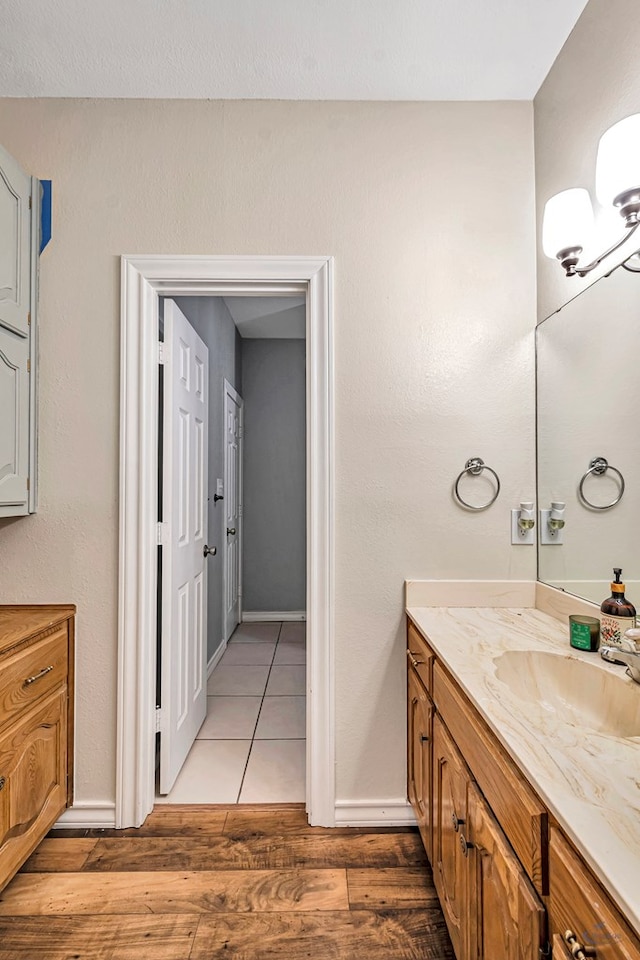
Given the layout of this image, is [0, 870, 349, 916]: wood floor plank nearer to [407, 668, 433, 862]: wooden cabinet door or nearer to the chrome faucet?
[407, 668, 433, 862]: wooden cabinet door

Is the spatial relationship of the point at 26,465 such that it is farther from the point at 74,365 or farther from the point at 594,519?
the point at 594,519

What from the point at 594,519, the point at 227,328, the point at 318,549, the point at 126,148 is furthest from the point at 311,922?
the point at 227,328

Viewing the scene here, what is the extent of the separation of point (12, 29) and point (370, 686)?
254cm

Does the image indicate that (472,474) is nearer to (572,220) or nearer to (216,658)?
(572,220)

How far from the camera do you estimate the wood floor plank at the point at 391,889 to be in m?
1.54

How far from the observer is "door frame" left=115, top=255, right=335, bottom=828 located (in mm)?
1891

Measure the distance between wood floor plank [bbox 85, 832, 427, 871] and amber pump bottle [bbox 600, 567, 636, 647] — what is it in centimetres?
104

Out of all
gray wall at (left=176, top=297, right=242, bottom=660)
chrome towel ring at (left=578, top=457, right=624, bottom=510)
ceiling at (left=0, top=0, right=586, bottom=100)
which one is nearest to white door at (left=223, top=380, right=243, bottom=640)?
gray wall at (left=176, top=297, right=242, bottom=660)

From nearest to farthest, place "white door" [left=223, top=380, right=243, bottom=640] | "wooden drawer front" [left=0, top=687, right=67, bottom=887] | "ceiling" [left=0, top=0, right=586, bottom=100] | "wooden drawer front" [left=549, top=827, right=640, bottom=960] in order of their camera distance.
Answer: "wooden drawer front" [left=549, top=827, right=640, bottom=960] < "wooden drawer front" [left=0, top=687, right=67, bottom=887] < "ceiling" [left=0, top=0, right=586, bottom=100] < "white door" [left=223, top=380, right=243, bottom=640]

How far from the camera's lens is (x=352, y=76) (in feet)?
6.01

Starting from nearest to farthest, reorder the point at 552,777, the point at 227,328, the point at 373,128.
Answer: the point at 552,777
the point at 373,128
the point at 227,328

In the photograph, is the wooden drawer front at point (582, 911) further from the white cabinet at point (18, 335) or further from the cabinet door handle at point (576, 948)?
the white cabinet at point (18, 335)

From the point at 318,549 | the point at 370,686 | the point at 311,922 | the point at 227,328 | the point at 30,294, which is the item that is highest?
the point at 227,328

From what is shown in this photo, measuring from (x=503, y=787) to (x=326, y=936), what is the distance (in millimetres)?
930
